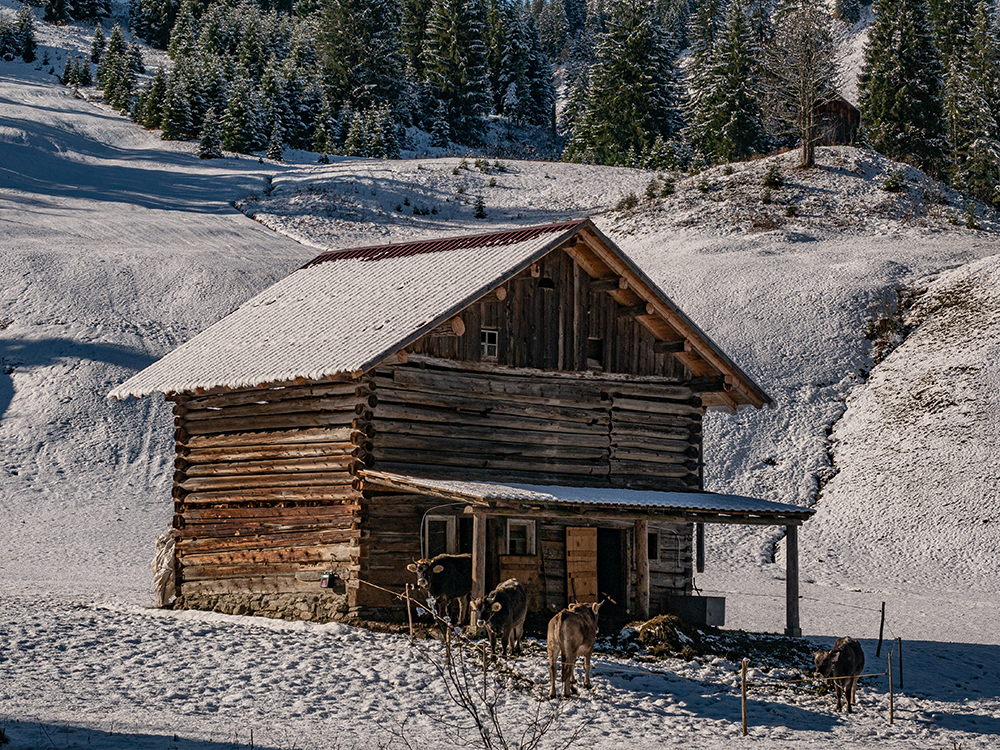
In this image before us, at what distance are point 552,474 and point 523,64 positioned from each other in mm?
91634

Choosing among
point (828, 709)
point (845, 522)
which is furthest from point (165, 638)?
point (845, 522)

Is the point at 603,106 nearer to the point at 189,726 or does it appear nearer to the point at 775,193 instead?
the point at 775,193

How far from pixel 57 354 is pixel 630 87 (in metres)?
50.2

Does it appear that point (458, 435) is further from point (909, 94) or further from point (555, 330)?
point (909, 94)

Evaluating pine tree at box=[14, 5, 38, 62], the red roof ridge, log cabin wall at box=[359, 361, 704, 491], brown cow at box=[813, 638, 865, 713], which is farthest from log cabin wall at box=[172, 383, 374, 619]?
pine tree at box=[14, 5, 38, 62]

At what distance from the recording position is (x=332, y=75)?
90625 millimetres

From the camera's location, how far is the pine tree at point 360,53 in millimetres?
90375

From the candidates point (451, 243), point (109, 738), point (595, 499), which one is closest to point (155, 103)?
point (451, 243)

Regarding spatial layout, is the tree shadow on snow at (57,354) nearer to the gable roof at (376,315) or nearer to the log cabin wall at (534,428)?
the gable roof at (376,315)

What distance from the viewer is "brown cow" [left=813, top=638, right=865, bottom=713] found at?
659 inches

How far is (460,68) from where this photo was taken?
9531 cm

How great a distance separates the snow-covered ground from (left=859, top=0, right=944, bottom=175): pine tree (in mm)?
7708

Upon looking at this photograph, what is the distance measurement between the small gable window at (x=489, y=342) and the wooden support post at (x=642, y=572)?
14.2ft

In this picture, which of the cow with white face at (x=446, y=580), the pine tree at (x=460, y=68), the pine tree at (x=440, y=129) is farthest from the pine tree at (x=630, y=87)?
the cow with white face at (x=446, y=580)
